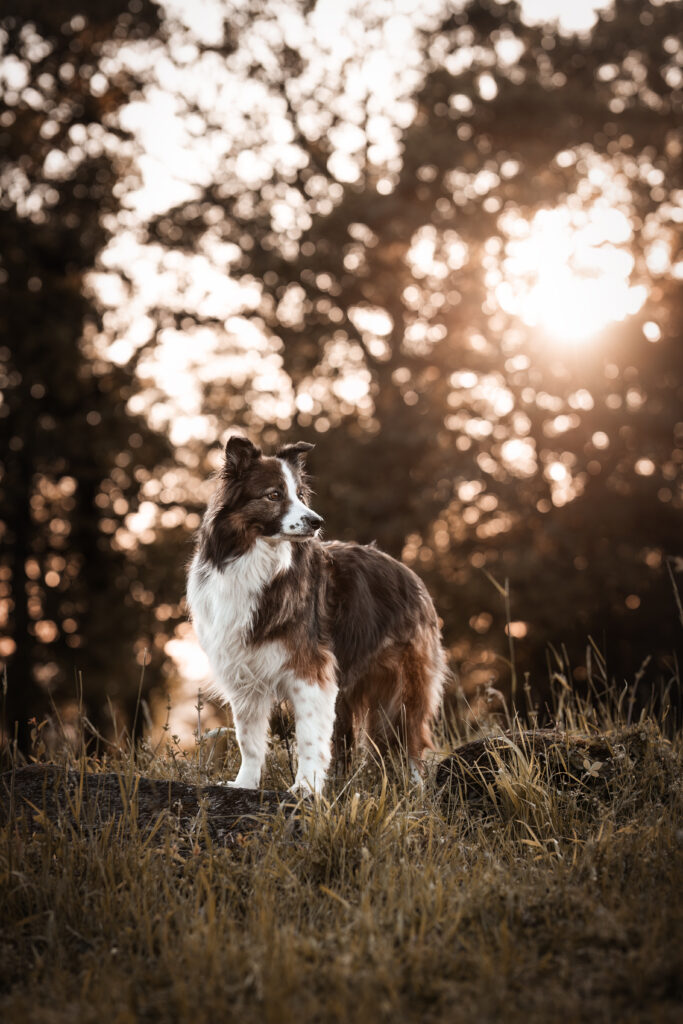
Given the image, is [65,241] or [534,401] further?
[65,241]

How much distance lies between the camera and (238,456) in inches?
226

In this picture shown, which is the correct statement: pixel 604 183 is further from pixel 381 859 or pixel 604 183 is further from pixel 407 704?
pixel 381 859

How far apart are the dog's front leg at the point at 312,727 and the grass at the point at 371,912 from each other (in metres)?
0.70

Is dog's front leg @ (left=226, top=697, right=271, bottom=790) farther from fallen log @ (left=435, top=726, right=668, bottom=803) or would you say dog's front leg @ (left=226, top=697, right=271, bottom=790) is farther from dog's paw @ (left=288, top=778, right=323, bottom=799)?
fallen log @ (left=435, top=726, right=668, bottom=803)

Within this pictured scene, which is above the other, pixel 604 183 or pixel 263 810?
pixel 604 183

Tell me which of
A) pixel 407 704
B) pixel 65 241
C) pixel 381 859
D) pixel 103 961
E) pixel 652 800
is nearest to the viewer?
pixel 103 961

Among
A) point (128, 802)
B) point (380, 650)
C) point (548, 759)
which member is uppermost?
point (380, 650)

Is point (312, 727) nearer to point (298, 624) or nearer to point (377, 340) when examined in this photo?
point (298, 624)

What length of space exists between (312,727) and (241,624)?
71 centimetres

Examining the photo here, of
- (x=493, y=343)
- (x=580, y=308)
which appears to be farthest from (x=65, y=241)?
(x=580, y=308)

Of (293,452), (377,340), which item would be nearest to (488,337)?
(377,340)

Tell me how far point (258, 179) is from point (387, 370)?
5.23 m

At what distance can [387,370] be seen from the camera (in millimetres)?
19094

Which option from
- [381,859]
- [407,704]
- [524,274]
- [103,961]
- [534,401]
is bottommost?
[103,961]
